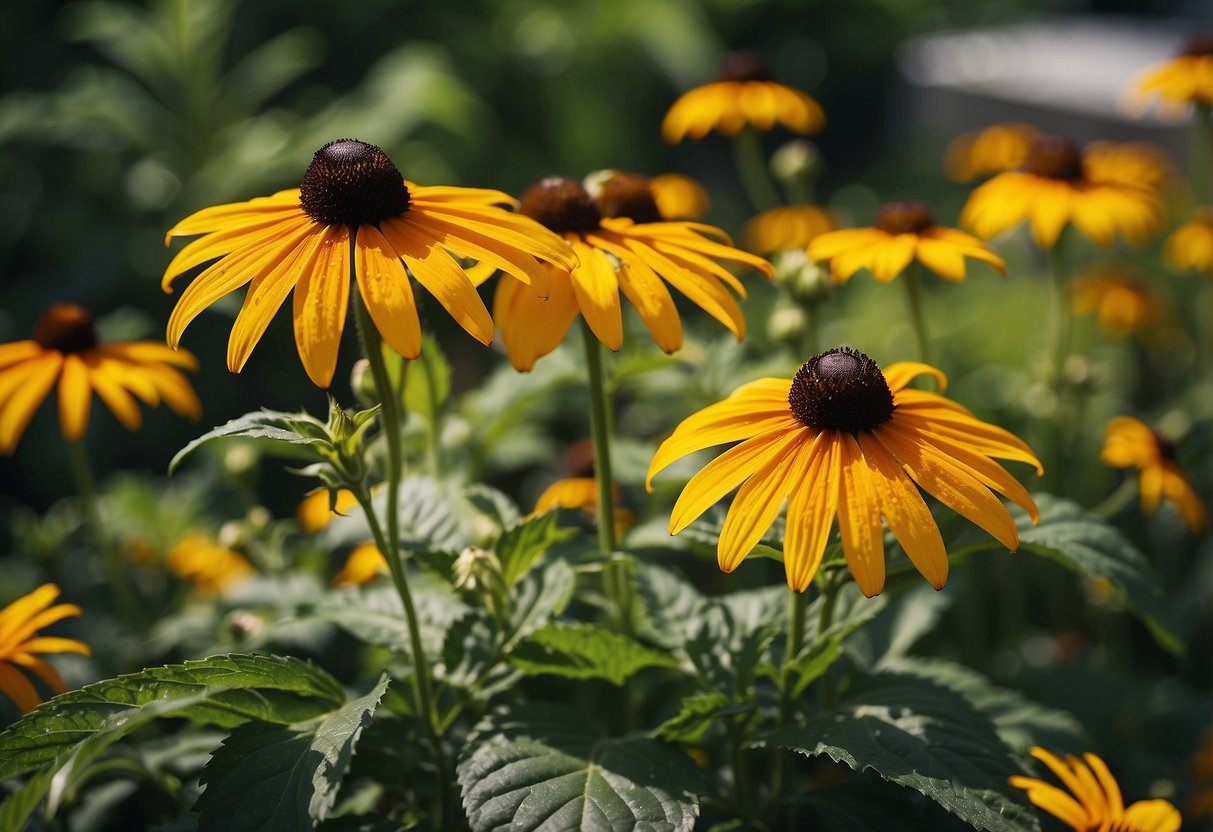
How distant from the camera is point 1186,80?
1.65 meters

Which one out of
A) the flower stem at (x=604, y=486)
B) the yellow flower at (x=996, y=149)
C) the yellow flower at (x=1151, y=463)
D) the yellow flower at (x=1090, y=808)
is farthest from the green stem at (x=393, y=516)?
the yellow flower at (x=996, y=149)

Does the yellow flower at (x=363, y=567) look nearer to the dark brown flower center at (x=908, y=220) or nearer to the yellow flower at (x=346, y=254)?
the yellow flower at (x=346, y=254)

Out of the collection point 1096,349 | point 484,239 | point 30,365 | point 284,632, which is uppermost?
point 484,239

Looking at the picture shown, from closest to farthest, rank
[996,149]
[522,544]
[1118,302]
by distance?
[522,544]
[1118,302]
[996,149]

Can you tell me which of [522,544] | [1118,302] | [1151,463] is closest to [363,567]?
[522,544]

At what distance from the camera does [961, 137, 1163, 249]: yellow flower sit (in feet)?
4.30

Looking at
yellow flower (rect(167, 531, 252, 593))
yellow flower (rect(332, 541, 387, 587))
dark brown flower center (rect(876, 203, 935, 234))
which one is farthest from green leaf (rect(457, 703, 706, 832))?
yellow flower (rect(167, 531, 252, 593))

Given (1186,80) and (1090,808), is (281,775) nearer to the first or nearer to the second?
(1090,808)

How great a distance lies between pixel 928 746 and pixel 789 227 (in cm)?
120

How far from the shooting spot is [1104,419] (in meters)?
1.97

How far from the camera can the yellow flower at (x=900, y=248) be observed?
1094 millimetres

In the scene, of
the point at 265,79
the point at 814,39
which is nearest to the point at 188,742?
the point at 265,79

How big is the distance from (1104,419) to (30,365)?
1686mm

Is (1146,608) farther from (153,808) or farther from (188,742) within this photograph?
(153,808)
